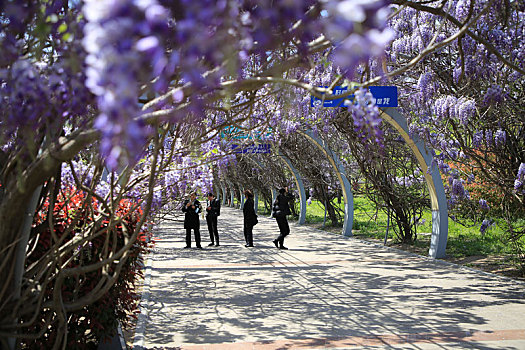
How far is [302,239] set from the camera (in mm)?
17125

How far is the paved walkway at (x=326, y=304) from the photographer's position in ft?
18.9

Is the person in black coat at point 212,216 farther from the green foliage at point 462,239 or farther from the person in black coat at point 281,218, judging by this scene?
the green foliage at point 462,239

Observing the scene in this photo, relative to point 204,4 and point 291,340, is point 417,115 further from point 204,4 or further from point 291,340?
point 204,4

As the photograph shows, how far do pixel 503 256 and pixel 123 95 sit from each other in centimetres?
1202

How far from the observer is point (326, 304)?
754 centimetres

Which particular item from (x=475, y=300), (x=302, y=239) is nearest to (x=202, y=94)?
(x=475, y=300)

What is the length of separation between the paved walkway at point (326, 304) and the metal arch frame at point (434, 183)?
542 mm

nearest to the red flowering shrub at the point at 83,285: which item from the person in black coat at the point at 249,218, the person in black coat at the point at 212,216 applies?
the person in black coat at the point at 249,218

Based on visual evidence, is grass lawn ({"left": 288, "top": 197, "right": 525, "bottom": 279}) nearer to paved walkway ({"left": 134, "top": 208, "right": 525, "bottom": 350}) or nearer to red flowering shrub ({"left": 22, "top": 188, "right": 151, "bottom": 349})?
paved walkway ({"left": 134, "top": 208, "right": 525, "bottom": 350})

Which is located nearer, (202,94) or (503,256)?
(202,94)

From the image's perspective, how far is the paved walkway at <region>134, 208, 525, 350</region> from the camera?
18.9 feet

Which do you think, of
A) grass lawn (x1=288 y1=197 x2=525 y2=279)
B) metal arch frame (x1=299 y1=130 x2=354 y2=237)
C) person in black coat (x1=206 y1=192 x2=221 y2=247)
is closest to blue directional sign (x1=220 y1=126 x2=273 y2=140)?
person in black coat (x1=206 y1=192 x2=221 y2=247)

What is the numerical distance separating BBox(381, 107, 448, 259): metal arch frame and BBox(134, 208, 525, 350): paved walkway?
0.54m

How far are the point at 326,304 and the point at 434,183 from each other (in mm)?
5379
